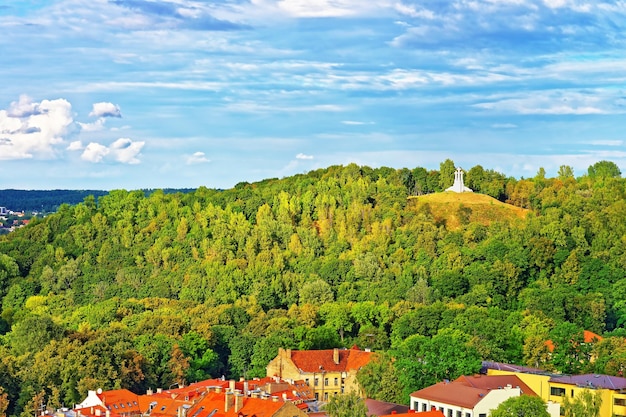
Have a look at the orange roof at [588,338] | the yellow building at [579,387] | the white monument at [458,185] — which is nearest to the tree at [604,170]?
the white monument at [458,185]

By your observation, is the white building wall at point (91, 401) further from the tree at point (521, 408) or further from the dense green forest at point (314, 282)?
the tree at point (521, 408)

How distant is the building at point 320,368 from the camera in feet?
314

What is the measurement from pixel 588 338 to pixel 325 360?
77.4 feet

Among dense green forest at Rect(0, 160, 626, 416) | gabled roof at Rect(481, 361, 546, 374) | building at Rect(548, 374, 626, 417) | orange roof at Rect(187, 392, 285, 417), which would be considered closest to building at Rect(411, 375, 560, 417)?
building at Rect(548, 374, 626, 417)

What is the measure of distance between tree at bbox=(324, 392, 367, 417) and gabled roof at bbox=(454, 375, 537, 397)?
12355mm

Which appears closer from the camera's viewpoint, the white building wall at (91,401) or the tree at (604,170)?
the white building wall at (91,401)

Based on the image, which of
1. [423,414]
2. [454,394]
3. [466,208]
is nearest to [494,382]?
[454,394]

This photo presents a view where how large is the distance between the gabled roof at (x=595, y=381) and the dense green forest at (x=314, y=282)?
6.87 meters

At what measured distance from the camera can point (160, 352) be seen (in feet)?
324

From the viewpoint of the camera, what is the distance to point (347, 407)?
68.4 metres

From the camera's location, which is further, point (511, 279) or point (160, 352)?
point (511, 279)

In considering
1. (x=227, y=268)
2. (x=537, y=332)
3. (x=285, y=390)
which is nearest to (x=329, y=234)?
(x=227, y=268)

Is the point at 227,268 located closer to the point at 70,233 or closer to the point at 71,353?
the point at 70,233

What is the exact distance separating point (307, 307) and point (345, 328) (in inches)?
210
